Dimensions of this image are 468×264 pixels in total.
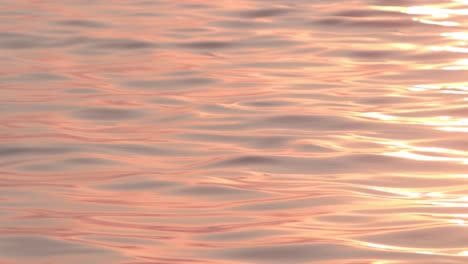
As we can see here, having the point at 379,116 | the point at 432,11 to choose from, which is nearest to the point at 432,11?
the point at 432,11

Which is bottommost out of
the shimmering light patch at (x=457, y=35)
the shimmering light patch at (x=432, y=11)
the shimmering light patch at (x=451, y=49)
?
the shimmering light patch at (x=451, y=49)

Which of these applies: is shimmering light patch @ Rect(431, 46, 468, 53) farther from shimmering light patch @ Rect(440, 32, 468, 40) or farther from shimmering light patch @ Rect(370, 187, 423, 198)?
shimmering light patch @ Rect(370, 187, 423, 198)

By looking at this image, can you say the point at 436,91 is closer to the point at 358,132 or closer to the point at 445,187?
the point at 358,132

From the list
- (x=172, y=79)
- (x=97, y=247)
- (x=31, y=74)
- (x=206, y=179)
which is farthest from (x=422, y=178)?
(x=31, y=74)

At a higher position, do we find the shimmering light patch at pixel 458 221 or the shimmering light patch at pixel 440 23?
the shimmering light patch at pixel 440 23

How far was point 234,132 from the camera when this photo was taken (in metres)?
4.32

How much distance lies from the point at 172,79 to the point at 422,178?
63.0 inches

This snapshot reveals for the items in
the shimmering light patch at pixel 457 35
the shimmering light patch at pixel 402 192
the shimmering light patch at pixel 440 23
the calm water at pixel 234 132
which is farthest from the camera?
the shimmering light patch at pixel 440 23

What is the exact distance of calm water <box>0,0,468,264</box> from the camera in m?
3.23

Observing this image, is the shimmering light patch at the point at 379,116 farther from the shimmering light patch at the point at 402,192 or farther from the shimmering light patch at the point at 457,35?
the shimmering light patch at the point at 457,35

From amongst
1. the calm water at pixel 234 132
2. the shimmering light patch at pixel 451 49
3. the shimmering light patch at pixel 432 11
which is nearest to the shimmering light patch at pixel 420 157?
the calm water at pixel 234 132

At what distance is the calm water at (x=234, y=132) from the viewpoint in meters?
3.23

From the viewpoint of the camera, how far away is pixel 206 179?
12.4ft

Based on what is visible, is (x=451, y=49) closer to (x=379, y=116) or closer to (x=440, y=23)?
(x=440, y=23)
